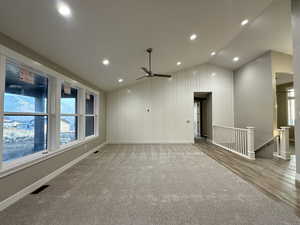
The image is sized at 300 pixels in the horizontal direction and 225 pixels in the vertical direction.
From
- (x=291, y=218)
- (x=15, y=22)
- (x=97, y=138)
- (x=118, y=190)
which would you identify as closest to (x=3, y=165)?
(x=118, y=190)

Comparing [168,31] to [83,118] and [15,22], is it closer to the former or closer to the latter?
[15,22]

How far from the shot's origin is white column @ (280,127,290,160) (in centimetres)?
447

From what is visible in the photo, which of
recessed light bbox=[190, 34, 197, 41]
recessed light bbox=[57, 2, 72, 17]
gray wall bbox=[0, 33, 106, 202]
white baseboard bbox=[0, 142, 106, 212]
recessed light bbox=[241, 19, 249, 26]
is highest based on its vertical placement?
recessed light bbox=[241, 19, 249, 26]

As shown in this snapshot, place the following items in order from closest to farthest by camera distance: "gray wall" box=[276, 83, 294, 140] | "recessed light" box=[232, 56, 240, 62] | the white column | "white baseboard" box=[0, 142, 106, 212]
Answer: "white baseboard" box=[0, 142, 106, 212] < the white column < "recessed light" box=[232, 56, 240, 62] < "gray wall" box=[276, 83, 294, 140]

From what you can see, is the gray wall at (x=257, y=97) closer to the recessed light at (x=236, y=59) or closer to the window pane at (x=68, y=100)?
the recessed light at (x=236, y=59)

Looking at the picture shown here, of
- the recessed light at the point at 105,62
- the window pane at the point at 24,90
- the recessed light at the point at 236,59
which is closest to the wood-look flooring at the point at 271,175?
the recessed light at the point at 236,59

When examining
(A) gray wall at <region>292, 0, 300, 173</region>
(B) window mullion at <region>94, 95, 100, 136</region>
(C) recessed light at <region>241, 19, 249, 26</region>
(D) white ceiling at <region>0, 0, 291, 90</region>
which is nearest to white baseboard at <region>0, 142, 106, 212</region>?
(B) window mullion at <region>94, 95, 100, 136</region>

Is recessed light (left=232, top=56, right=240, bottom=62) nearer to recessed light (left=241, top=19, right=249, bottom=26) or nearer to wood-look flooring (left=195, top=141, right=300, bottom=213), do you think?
recessed light (left=241, top=19, right=249, bottom=26)

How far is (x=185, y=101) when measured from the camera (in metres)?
7.09

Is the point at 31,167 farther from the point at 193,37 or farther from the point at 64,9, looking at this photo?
the point at 193,37

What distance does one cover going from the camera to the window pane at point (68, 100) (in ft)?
12.5

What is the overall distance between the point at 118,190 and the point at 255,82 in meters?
6.37

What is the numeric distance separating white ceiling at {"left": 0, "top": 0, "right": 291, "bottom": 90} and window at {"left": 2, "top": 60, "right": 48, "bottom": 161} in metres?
0.55

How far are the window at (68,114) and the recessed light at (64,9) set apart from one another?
221 cm
